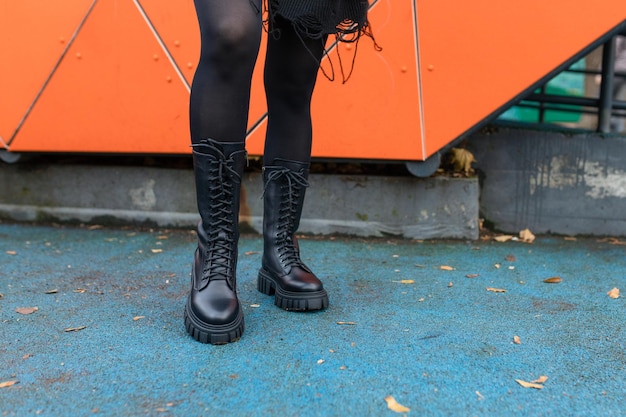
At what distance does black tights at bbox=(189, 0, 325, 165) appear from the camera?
1.32m

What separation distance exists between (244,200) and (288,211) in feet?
3.14

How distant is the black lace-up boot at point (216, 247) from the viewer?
1.36 metres

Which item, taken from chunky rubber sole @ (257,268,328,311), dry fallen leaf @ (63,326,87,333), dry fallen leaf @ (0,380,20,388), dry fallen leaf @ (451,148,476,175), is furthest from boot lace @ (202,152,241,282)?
dry fallen leaf @ (451,148,476,175)

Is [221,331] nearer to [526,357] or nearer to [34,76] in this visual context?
[526,357]

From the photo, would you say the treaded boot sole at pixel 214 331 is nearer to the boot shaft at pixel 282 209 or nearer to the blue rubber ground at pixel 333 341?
the blue rubber ground at pixel 333 341

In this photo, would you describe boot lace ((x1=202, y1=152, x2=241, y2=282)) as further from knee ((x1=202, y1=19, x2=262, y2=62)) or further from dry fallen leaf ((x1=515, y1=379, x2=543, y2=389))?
dry fallen leaf ((x1=515, y1=379, x2=543, y2=389))

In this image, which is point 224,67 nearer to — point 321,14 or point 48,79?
point 321,14

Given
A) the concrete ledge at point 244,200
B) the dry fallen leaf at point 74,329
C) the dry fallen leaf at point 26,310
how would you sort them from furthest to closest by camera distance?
1. the concrete ledge at point 244,200
2. the dry fallen leaf at point 26,310
3. the dry fallen leaf at point 74,329

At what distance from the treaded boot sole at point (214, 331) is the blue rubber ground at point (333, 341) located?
22mm

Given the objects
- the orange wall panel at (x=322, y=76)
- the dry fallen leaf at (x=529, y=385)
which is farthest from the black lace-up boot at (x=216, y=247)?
the orange wall panel at (x=322, y=76)

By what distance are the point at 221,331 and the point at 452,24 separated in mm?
1604

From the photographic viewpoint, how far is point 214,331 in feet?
4.41

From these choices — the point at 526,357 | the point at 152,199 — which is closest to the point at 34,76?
the point at 152,199

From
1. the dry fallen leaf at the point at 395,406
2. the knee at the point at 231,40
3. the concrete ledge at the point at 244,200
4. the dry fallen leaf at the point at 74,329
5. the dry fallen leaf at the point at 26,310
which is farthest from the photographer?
the concrete ledge at the point at 244,200
